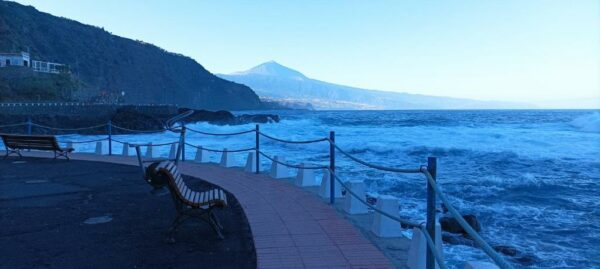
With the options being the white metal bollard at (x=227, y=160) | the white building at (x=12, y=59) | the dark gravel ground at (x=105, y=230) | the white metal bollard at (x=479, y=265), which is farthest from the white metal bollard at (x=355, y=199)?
the white building at (x=12, y=59)

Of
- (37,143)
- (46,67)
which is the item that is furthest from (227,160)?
(46,67)

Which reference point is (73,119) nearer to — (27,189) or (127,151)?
(127,151)

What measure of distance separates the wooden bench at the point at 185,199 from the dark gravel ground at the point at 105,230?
8.1 inches

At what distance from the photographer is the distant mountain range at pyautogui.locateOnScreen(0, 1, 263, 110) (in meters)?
124

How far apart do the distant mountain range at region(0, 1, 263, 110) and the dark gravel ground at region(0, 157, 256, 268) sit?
94151 millimetres

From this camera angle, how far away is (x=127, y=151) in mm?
13602

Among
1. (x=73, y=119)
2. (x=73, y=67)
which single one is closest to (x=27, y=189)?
(x=73, y=119)

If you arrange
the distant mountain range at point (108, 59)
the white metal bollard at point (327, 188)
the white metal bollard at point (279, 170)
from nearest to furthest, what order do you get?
the white metal bollard at point (327, 188) → the white metal bollard at point (279, 170) → the distant mountain range at point (108, 59)

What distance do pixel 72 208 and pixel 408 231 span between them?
542 cm

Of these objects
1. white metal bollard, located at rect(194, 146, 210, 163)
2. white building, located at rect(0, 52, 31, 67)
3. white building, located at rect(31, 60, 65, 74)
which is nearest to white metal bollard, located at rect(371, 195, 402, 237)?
white metal bollard, located at rect(194, 146, 210, 163)

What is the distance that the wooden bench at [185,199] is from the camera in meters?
4.62

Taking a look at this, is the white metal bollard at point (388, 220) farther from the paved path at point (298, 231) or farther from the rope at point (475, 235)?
the rope at point (475, 235)

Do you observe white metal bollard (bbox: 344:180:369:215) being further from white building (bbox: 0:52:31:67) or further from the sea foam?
white building (bbox: 0:52:31:67)

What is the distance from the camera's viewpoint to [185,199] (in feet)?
15.7
